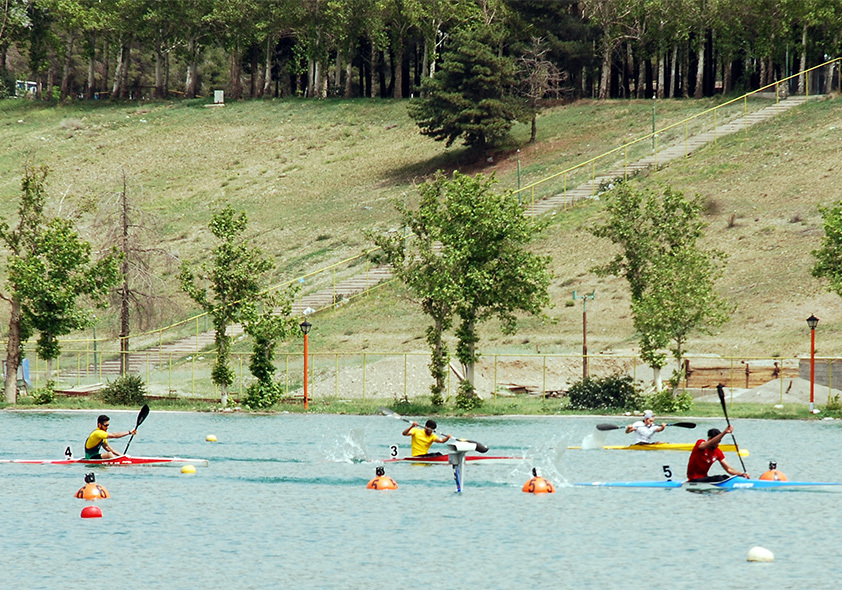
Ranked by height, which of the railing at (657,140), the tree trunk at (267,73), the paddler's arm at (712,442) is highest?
the tree trunk at (267,73)

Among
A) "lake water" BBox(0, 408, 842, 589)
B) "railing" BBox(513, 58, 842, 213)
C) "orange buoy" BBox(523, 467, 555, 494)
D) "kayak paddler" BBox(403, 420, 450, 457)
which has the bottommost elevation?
"lake water" BBox(0, 408, 842, 589)

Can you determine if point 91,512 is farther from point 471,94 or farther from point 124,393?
point 471,94

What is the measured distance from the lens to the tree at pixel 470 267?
53.3m

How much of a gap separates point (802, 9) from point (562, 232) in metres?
31.4

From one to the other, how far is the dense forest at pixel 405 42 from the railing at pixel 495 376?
4158 centimetres

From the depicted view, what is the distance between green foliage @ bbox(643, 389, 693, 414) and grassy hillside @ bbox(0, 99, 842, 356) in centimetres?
1401

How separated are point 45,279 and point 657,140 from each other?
55.5 m

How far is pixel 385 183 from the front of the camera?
10319cm

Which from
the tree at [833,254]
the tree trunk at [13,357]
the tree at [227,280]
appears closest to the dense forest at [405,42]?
the tree at [227,280]

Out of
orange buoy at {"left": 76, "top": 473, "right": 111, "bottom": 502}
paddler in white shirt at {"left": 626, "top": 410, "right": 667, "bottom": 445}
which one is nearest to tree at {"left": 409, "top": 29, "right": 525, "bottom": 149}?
paddler in white shirt at {"left": 626, "top": 410, "right": 667, "bottom": 445}

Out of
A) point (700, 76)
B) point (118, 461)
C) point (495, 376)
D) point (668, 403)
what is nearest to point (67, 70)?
point (700, 76)

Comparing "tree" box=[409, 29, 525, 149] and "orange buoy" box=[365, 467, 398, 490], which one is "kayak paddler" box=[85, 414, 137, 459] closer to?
"orange buoy" box=[365, 467, 398, 490]

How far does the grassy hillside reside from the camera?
232 ft

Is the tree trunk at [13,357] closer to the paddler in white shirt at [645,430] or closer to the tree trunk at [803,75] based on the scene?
the paddler in white shirt at [645,430]
